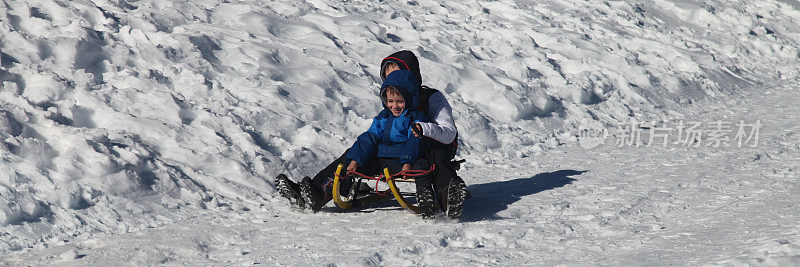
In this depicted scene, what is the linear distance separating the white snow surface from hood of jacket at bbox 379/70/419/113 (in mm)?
817

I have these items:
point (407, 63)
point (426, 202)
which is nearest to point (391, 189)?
point (426, 202)

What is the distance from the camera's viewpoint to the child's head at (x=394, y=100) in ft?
17.1

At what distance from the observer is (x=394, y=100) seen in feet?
17.3

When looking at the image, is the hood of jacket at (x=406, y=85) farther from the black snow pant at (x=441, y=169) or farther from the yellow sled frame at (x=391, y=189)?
the yellow sled frame at (x=391, y=189)

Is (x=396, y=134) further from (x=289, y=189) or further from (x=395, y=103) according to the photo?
(x=289, y=189)

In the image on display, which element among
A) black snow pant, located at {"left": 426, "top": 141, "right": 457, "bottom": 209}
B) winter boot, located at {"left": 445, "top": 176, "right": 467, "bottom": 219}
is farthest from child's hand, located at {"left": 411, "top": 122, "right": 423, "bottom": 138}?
winter boot, located at {"left": 445, "top": 176, "right": 467, "bottom": 219}

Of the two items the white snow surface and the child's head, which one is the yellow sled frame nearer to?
the white snow surface

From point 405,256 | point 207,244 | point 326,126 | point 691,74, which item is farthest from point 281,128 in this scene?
point 691,74

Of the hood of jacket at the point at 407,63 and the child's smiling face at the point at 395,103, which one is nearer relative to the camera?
the child's smiling face at the point at 395,103

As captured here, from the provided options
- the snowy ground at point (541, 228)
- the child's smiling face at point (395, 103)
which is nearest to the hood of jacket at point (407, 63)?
the child's smiling face at point (395, 103)

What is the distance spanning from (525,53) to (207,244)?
309 inches

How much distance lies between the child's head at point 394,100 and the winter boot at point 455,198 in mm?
682

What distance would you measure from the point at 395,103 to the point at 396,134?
0.73 ft

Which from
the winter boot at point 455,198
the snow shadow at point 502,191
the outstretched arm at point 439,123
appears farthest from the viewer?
the snow shadow at point 502,191
